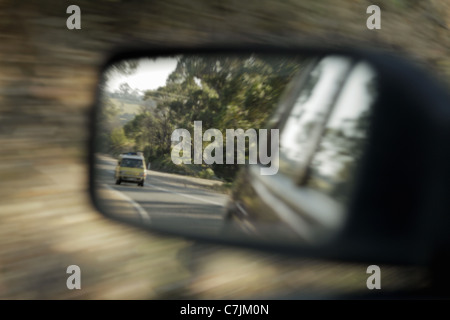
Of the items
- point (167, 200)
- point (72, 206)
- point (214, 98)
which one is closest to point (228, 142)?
point (214, 98)

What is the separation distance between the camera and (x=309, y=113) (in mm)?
2178

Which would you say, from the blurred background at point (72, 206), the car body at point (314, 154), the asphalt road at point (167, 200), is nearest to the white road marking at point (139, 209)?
the asphalt road at point (167, 200)

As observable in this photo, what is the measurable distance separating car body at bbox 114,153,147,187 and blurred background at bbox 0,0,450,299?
27cm

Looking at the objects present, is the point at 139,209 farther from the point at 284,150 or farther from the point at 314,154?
the point at 314,154

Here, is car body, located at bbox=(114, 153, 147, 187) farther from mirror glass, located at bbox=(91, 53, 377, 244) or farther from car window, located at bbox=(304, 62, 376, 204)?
car window, located at bbox=(304, 62, 376, 204)

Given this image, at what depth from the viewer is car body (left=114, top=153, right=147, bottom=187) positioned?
222 cm

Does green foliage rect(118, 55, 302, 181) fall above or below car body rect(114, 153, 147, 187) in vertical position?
above

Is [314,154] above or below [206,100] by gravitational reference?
below

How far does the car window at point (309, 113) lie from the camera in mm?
1903

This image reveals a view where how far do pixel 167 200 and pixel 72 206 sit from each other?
1241 mm

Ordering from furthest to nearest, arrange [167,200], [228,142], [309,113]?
[309,113]
[167,200]
[228,142]

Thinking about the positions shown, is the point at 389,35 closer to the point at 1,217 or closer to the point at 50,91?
the point at 50,91

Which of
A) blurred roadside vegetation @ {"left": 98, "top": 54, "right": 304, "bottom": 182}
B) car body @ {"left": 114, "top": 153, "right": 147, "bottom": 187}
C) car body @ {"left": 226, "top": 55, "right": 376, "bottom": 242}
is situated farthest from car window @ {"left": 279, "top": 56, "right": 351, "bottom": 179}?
car body @ {"left": 114, "top": 153, "right": 147, "bottom": 187}

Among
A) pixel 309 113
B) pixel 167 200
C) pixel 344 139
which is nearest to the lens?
pixel 344 139
